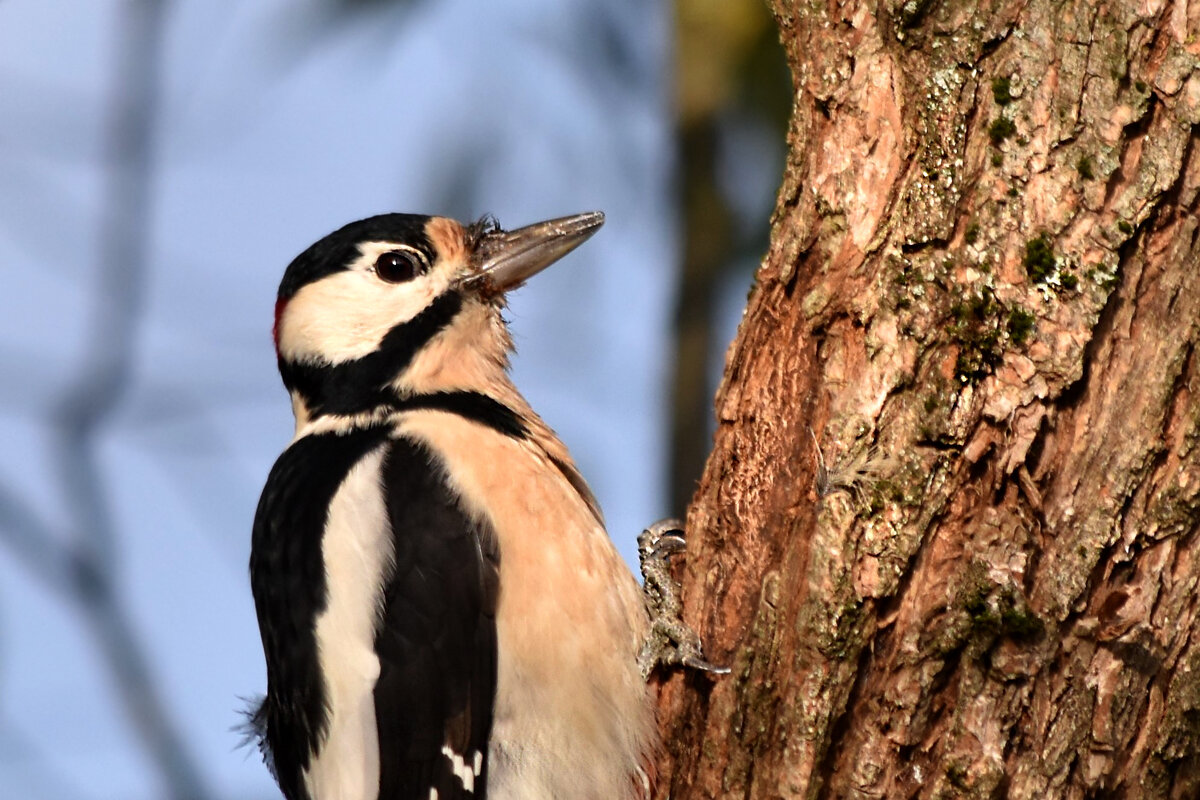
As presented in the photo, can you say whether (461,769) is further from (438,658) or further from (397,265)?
(397,265)

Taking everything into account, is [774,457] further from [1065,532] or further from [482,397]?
[482,397]

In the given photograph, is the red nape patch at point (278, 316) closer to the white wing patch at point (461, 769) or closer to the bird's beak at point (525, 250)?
the bird's beak at point (525, 250)

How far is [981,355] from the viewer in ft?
6.56

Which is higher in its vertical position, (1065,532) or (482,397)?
(482,397)

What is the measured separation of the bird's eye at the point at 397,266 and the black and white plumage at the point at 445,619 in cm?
41

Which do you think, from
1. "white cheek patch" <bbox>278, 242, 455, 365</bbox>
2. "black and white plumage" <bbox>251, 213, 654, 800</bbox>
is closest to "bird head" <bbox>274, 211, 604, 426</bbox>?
"white cheek patch" <bbox>278, 242, 455, 365</bbox>

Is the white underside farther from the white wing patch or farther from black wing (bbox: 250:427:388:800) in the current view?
the white wing patch

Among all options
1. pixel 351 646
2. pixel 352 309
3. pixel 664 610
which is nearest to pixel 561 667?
pixel 664 610

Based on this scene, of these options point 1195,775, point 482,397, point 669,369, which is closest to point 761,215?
point 669,369

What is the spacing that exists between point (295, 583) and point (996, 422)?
4.79ft

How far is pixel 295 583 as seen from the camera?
2707mm

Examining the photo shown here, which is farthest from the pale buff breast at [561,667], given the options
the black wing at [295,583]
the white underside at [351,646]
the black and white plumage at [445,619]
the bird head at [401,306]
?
the bird head at [401,306]

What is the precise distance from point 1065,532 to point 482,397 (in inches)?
57.3

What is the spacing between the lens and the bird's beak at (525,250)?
3.25m
